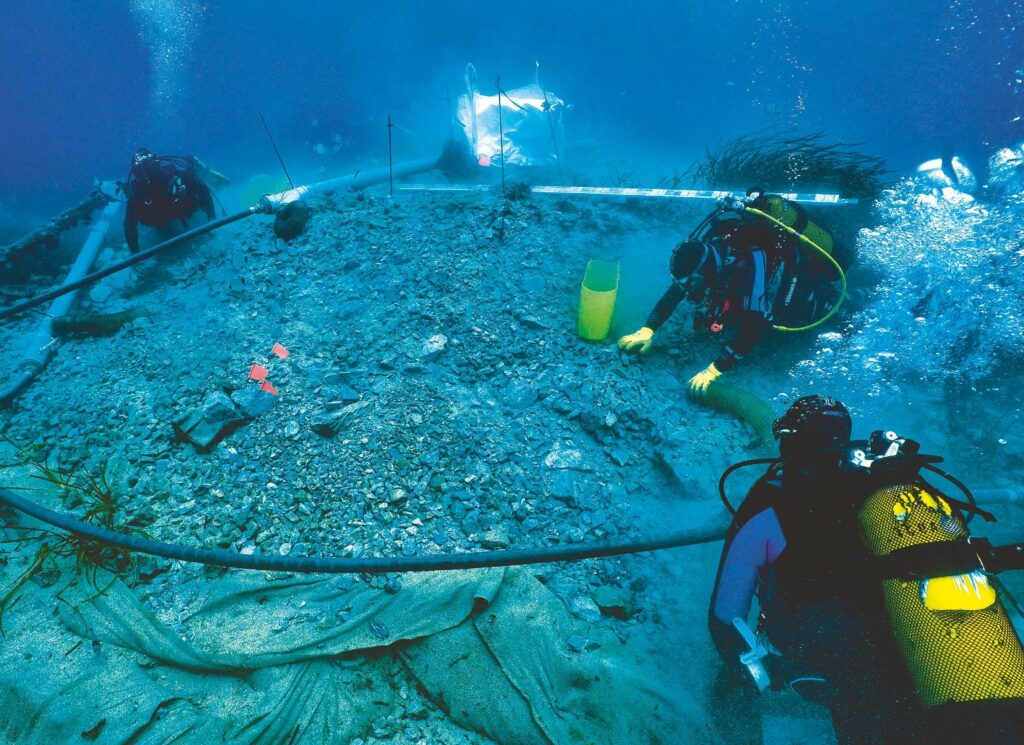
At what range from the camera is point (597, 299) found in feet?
14.3

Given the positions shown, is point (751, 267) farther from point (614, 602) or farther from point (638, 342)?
point (614, 602)

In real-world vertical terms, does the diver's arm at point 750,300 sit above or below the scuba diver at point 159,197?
below

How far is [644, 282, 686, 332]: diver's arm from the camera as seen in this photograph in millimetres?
4418

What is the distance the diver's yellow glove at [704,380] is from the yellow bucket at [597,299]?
0.98 m

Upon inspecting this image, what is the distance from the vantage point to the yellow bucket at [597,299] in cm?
439

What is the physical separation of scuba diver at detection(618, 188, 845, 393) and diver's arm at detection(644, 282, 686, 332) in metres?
0.04

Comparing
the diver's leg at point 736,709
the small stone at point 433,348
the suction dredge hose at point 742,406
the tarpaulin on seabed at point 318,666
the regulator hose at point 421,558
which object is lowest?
the diver's leg at point 736,709

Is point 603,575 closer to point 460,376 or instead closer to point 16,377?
point 460,376

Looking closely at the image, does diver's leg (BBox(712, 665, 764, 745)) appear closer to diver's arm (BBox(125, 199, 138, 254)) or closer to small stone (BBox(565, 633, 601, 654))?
small stone (BBox(565, 633, 601, 654))

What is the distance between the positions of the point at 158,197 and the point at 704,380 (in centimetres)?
741

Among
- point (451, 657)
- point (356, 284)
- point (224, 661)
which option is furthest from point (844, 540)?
point (356, 284)

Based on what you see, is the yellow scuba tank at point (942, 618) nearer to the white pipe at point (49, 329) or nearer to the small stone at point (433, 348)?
the small stone at point (433, 348)

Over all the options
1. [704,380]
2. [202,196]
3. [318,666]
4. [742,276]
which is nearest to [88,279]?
[202,196]

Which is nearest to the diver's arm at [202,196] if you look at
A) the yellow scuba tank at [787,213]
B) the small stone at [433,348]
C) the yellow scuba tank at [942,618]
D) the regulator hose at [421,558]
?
the small stone at [433,348]
